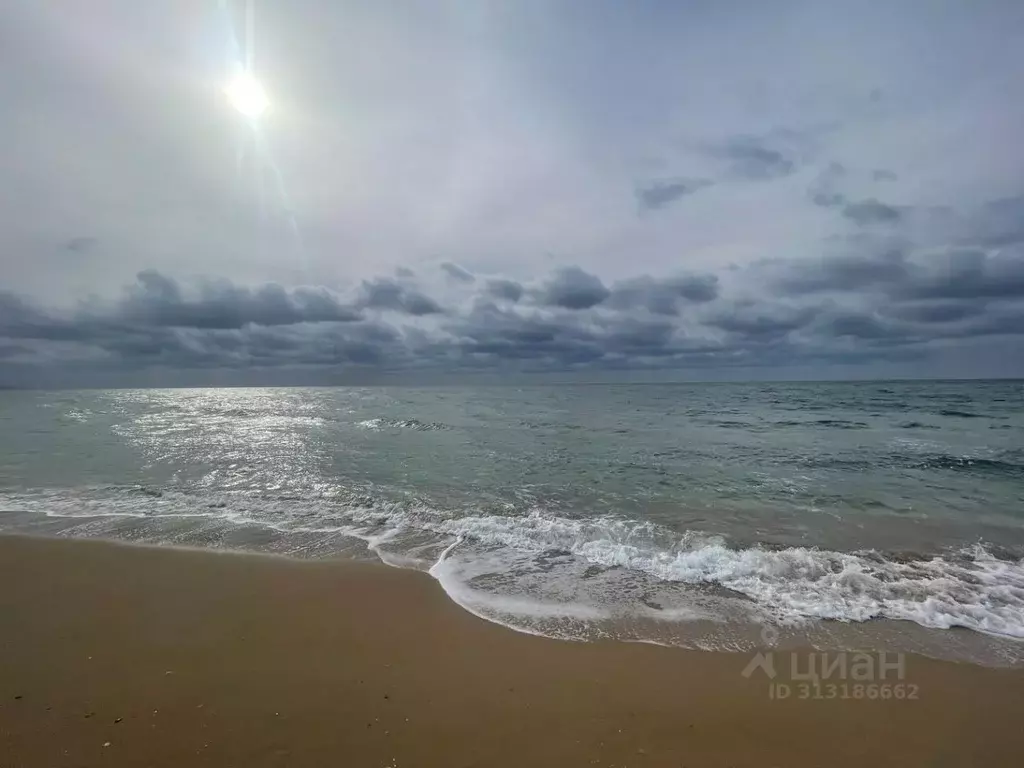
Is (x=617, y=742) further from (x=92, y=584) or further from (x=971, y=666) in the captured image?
(x=92, y=584)

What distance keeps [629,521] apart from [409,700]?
6649 millimetres

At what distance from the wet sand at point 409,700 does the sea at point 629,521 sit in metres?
0.75

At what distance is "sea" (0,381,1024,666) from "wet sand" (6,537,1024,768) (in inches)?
29.6

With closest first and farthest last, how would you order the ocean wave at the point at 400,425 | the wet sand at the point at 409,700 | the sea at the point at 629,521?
the wet sand at the point at 409,700 < the sea at the point at 629,521 < the ocean wave at the point at 400,425

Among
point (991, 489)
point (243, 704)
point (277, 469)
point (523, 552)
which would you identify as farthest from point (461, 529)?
point (991, 489)

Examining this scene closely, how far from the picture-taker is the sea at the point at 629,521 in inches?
239

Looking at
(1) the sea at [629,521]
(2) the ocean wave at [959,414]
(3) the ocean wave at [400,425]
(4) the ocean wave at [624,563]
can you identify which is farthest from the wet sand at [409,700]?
(2) the ocean wave at [959,414]

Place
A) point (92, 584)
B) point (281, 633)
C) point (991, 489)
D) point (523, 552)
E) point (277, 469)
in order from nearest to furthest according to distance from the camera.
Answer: point (281, 633) → point (92, 584) → point (523, 552) → point (991, 489) → point (277, 469)

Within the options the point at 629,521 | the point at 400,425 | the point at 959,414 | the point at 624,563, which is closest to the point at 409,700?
the point at 624,563

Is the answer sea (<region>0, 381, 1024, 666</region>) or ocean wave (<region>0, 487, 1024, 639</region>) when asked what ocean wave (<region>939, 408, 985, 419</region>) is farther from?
ocean wave (<region>0, 487, 1024, 639</region>)

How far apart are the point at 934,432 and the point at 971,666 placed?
26.1 metres

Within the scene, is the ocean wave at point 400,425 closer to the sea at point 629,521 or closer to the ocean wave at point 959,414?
the sea at point 629,521

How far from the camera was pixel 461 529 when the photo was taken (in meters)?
9.66

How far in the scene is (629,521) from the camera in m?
10.0
